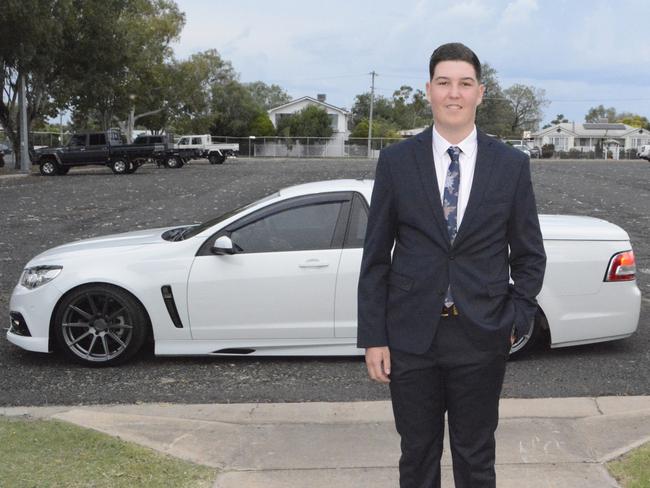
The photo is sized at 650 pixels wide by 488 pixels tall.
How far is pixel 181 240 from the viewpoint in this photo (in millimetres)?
6383

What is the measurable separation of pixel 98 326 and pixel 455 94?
427 cm

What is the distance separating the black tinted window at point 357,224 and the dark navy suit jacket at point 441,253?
3.20 m

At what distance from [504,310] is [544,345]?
4.13 metres

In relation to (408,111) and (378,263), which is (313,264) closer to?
(378,263)

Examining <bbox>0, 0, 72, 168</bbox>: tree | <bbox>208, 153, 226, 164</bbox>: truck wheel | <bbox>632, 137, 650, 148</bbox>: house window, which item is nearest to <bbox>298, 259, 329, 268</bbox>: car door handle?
<bbox>0, 0, 72, 168</bbox>: tree

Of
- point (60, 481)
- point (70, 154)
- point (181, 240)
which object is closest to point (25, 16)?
point (70, 154)

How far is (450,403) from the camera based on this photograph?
300 centimetres

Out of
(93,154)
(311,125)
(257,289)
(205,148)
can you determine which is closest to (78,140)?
(93,154)

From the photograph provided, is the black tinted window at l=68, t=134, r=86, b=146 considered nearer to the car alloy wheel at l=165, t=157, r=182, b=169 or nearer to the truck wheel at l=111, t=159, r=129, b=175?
the truck wheel at l=111, t=159, r=129, b=175

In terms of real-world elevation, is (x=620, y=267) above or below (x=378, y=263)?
below

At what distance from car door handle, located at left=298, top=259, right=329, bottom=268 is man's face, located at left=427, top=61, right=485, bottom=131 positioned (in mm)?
3270

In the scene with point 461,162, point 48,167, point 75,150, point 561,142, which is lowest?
point 561,142

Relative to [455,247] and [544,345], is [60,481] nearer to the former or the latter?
[455,247]

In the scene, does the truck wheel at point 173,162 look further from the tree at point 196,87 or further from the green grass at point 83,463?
the green grass at point 83,463
